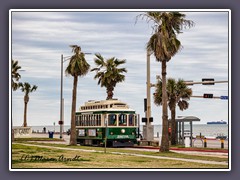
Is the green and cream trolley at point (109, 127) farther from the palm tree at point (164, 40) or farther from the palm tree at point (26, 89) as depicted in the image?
the palm tree at point (26, 89)

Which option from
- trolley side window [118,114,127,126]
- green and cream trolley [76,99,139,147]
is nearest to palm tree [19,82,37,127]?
green and cream trolley [76,99,139,147]

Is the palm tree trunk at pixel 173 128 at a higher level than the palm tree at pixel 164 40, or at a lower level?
lower

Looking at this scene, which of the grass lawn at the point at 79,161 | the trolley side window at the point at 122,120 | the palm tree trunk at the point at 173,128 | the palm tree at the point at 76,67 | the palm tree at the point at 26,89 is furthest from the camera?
the palm tree trunk at the point at 173,128

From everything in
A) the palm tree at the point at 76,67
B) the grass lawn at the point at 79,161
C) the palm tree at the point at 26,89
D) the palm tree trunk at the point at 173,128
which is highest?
the palm tree at the point at 76,67


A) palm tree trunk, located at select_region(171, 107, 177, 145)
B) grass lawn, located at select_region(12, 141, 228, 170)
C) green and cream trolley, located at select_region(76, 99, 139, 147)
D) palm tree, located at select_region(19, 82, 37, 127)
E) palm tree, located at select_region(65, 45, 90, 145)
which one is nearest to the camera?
grass lawn, located at select_region(12, 141, 228, 170)

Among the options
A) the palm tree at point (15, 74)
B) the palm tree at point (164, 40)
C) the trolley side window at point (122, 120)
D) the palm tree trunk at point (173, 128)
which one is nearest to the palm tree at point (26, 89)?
the palm tree at point (15, 74)

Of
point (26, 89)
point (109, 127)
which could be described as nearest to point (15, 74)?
point (26, 89)

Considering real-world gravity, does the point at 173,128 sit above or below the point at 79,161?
above

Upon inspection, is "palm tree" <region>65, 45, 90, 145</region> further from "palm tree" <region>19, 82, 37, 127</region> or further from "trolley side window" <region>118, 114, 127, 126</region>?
"trolley side window" <region>118, 114, 127, 126</region>

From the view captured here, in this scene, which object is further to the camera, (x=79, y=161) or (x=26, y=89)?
(x=79, y=161)

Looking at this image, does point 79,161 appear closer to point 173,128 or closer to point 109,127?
point 109,127

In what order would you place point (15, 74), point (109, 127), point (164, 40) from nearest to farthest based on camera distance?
point (15, 74) < point (164, 40) < point (109, 127)

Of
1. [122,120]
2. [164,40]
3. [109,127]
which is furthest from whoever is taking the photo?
[122,120]
